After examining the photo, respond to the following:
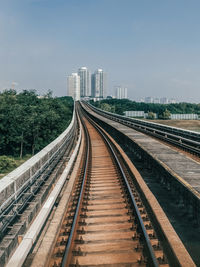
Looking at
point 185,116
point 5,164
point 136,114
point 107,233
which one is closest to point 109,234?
point 107,233

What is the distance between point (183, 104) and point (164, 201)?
173 metres

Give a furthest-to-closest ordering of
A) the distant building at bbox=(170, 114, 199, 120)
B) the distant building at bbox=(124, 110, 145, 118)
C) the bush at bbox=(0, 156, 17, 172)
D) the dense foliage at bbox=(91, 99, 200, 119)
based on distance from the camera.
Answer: the dense foliage at bbox=(91, 99, 200, 119)
the distant building at bbox=(124, 110, 145, 118)
the distant building at bbox=(170, 114, 199, 120)
the bush at bbox=(0, 156, 17, 172)

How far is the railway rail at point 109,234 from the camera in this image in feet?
15.6

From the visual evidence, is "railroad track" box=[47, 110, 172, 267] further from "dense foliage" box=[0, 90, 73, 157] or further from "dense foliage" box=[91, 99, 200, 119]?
"dense foliage" box=[91, 99, 200, 119]

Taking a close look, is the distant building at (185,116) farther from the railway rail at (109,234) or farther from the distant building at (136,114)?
the railway rail at (109,234)

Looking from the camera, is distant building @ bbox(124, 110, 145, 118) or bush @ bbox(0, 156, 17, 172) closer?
bush @ bbox(0, 156, 17, 172)

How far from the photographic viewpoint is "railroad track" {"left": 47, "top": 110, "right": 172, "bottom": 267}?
15.6ft

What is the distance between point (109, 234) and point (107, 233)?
64 millimetres

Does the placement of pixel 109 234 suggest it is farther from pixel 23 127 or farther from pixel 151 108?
pixel 151 108

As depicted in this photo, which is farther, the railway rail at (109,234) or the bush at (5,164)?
the bush at (5,164)

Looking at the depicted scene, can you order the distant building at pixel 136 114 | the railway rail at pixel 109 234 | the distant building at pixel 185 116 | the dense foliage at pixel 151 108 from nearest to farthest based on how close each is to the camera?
the railway rail at pixel 109 234 → the distant building at pixel 185 116 → the distant building at pixel 136 114 → the dense foliage at pixel 151 108

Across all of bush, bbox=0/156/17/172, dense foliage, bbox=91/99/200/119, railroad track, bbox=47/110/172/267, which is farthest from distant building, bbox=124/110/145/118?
railroad track, bbox=47/110/172/267

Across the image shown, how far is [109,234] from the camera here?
589 centimetres

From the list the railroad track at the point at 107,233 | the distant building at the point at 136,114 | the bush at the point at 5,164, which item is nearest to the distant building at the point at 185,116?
the distant building at the point at 136,114
